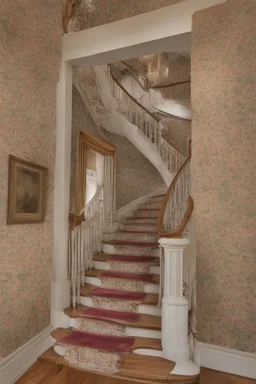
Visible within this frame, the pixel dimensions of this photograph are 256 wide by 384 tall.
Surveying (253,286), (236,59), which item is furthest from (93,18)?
(253,286)

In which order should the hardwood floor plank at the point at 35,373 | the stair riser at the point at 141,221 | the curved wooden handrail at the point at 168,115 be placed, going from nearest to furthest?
the hardwood floor plank at the point at 35,373 → the stair riser at the point at 141,221 → the curved wooden handrail at the point at 168,115

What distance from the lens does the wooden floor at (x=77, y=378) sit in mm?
2375

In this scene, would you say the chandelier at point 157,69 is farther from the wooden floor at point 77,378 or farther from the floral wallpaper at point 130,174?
the wooden floor at point 77,378

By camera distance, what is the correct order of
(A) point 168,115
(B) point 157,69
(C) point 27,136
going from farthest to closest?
(B) point 157,69 → (A) point 168,115 → (C) point 27,136

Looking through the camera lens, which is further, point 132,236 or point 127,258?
point 132,236

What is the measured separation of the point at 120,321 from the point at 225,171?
1902 millimetres

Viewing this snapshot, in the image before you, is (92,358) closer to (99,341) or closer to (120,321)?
(99,341)

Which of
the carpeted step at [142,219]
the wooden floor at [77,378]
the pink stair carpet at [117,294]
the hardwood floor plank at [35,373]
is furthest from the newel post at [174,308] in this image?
the carpeted step at [142,219]

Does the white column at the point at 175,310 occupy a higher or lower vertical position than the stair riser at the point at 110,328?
higher

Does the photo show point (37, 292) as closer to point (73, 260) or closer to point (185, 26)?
point (73, 260)

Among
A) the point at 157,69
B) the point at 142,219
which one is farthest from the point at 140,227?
the point at 157,69

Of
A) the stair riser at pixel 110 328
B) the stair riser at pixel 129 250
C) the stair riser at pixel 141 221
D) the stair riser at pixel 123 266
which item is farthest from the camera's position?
the stair riser at pixel 141 221

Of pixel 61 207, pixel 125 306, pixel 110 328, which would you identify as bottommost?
pixel 110 328

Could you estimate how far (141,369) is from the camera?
2.42 metres
